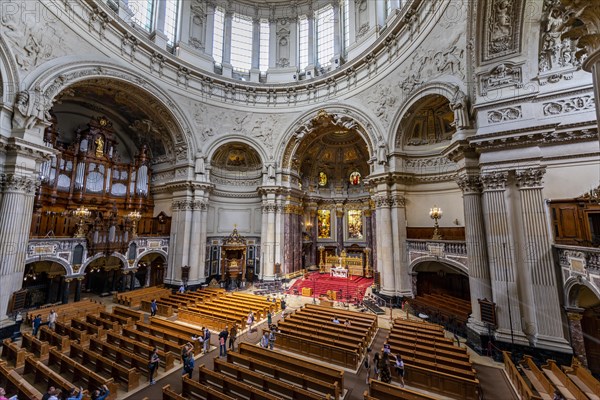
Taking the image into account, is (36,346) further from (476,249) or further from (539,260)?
(539,260)

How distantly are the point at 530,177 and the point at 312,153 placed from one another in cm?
1834

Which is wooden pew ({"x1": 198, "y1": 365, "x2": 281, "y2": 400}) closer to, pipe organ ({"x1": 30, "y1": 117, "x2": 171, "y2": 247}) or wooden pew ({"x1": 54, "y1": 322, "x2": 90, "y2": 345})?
wooden pew ({"x1": 54, "y1": 322, "x2": 90, "y2": 345})

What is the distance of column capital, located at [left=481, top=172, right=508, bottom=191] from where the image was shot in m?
9.77

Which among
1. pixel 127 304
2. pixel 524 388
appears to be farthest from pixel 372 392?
pixel 127 304

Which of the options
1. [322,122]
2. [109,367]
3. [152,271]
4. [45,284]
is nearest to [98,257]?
[45,284]

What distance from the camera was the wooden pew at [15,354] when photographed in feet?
27.8

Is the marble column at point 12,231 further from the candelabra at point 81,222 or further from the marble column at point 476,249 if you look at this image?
the marble column at point 476,249

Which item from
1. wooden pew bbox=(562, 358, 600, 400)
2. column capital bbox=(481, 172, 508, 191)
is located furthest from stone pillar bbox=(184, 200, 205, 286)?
wooden pew bbox=(562, 358, 600, 400)

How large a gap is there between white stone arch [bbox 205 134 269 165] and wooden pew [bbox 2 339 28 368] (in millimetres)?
14343

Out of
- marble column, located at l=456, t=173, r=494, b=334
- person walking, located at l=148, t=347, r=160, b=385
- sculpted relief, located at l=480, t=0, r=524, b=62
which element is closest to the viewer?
person walking, located at l=148, t=347, r=160, b=385

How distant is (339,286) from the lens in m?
19.1

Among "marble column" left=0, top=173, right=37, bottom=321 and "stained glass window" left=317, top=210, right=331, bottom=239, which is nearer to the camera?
"marble column" left=0, top=173, right=37, bottom=321

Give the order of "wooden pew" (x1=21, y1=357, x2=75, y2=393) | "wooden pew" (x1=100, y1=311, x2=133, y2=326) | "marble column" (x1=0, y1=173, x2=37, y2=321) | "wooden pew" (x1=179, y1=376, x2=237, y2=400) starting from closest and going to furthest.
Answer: "wooden pew" (x1=179, y1=376, x2=237, y2=400) → "wooden pew" (x1=21, y1=357, x2=75, y2=393) → "marble column" (x1=0, y1=173, x2=37, y2=321) → "wooden pew" (x1=100, y1=311, x2=133, y2=326)

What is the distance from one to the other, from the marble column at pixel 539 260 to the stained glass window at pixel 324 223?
1842 centimetres
